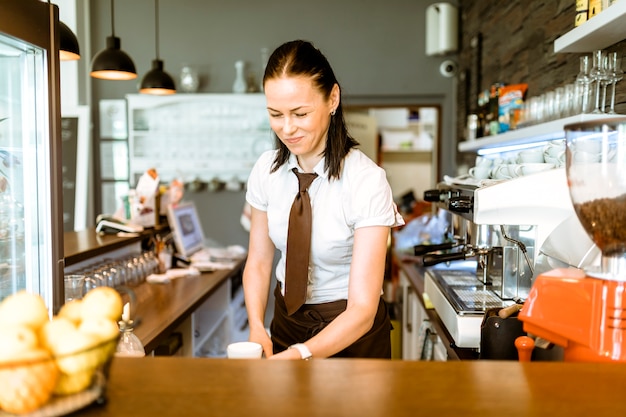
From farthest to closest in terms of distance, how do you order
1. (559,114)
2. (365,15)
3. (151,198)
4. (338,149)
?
(365,15)
(151,198)
(559,114)
(338,149)

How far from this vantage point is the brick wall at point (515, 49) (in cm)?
282

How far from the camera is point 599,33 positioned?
2023 millimetres

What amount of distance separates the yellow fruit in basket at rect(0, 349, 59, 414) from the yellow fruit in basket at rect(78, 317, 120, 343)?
0.19 ft

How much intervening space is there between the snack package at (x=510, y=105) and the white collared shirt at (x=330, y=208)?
1.82 meters

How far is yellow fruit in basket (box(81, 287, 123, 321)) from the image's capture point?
0.77m

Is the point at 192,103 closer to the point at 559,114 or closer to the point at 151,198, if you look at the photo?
the point at 151,198

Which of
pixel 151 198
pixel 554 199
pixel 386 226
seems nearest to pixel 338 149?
pixel 386 226

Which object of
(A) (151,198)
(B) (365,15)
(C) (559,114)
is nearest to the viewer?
(C) (559,114)

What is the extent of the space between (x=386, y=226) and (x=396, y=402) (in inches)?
33.2

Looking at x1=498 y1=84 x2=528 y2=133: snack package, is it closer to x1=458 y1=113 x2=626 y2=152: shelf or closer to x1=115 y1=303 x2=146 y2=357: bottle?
x1=458 y1=113 x2=626 y2=152: shelf

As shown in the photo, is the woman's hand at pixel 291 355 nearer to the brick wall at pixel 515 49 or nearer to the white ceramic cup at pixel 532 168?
the white ceramic cup at pixel 532 168

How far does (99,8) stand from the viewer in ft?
18.1

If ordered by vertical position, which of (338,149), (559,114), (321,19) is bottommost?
(338,149)

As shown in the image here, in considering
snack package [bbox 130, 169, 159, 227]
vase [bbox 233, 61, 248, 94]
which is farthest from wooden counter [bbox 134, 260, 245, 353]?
vase [bbox 233, 61, 248, 94]
